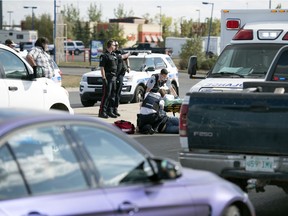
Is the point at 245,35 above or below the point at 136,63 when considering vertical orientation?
above

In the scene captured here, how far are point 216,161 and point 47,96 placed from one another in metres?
4.80

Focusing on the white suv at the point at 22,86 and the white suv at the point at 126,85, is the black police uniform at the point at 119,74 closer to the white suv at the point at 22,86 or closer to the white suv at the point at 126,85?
the white suv at the point at 126,85

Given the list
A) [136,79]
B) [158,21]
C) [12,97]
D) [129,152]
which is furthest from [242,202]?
[158,21]

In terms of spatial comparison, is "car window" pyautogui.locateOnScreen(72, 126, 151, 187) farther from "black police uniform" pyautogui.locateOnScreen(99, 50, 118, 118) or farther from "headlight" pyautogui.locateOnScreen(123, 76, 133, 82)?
"headlight" pyautogui.locateOnScreen(123, 76, 133, 82)

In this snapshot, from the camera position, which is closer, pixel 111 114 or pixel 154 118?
pixel 154 118

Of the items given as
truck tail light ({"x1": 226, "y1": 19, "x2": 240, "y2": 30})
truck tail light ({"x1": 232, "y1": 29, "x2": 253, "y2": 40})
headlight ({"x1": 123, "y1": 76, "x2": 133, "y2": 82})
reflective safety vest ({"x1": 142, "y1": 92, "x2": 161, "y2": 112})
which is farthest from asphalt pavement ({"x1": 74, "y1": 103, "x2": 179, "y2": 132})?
truck tail light ({"x1": 232, "y1": 29, "x2": 253, "y2": 40})

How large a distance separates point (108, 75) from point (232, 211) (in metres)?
12.9

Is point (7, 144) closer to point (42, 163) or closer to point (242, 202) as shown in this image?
point (42, 163)

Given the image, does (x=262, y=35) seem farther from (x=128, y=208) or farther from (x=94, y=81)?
(x=94, y=81)

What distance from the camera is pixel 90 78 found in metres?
24.5

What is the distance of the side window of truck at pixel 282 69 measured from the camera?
467 inches

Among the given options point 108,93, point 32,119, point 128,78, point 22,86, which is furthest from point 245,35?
point 128,78

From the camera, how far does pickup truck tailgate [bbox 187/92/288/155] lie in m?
8.12

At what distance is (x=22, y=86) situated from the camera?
39.9ft
